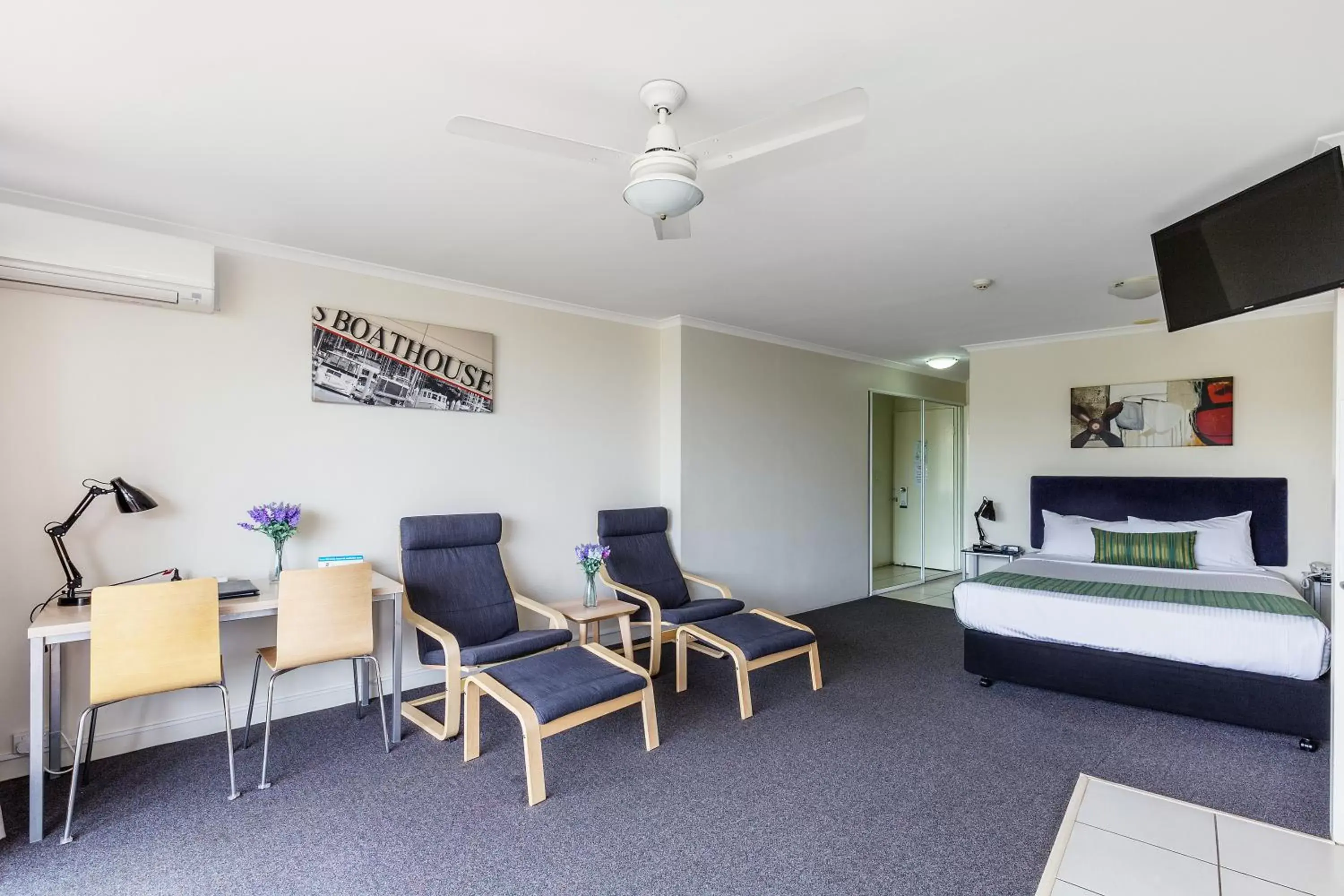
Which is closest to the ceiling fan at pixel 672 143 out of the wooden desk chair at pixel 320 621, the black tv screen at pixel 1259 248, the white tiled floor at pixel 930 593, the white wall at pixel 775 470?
the black tv screen at pixel 1259 248

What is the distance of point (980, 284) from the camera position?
13.5ft

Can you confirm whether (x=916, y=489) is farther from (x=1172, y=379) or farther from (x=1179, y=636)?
(x=1179, y=636)

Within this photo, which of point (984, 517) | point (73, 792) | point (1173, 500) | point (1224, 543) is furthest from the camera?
point (984, 517)

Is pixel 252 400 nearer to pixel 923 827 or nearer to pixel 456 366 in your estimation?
pixel 456 366

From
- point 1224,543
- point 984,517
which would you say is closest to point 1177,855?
point 1224,543

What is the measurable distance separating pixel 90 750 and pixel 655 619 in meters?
2.78

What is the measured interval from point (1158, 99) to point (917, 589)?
19.2ft

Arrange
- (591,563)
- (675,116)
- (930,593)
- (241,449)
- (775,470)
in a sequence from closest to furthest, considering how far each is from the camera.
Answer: (675,116), (241,449), (591,563), (775,470), (930,593)

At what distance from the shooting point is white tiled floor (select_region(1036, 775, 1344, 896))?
214 centimetres

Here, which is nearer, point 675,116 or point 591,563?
point 675,116

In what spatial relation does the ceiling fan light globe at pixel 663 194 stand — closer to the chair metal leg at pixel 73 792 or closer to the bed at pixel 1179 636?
the chair metal leg at pixel 73 792

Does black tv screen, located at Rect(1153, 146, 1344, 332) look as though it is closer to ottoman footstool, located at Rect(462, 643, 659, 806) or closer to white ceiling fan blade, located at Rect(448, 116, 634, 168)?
white ceiling fan blade, located at Rect(448, 116, 634, 168)

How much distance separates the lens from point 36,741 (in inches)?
92.4

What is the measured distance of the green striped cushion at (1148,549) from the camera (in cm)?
465
